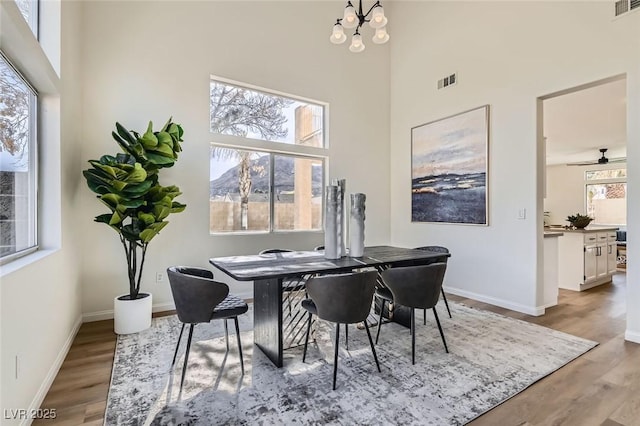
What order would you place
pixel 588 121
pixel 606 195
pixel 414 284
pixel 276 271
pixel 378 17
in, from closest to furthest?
pixel 276 271 → pixel 414 284 → pixel 378 17 → pixel 588 121 → pixel 606 195

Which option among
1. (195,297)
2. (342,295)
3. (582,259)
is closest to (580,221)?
(582,259)

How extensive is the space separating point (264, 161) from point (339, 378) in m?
3.16

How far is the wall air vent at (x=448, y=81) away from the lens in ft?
A: 15.0

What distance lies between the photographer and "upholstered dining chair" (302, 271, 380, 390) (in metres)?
2.18

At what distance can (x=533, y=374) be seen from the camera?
2.34 meters

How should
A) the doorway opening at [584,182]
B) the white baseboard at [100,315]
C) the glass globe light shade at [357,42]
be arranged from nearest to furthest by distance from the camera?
the glass globe light shade at [357,42] < the white baseboard at [100,315] < the doorway opening at [584,182]

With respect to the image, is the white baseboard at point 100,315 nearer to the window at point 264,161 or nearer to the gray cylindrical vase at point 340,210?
the window at point 264,161

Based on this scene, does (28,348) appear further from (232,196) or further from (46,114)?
(232,196)

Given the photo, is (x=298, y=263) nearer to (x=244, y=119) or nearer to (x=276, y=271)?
(x=276, y=271)

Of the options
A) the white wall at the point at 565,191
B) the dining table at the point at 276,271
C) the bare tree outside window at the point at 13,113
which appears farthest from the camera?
the white wall at the point at 565,191

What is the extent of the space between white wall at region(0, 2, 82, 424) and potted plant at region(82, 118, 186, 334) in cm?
31

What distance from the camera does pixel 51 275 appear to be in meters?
2.25

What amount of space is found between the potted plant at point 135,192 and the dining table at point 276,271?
2.88 feet

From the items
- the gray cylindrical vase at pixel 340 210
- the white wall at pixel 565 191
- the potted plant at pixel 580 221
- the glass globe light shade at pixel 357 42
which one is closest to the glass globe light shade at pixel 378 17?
the glass globe light shade at pixel 357 42
